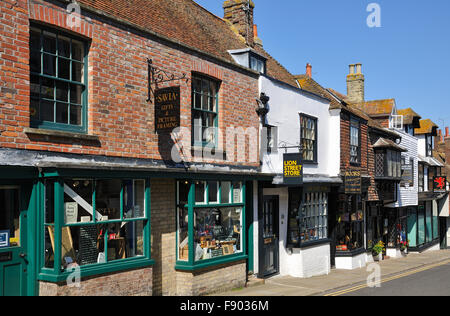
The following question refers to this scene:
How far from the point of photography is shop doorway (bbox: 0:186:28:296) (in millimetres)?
8141

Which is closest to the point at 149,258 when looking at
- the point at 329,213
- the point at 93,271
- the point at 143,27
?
the point at 93,271

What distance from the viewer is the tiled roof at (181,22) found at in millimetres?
11070

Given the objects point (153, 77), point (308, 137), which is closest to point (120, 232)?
point (153, 77)

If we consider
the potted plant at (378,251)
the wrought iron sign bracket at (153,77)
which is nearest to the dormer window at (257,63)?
the wrought iron sign bracket at (153,77)

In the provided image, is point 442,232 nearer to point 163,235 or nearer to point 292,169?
point 292,169

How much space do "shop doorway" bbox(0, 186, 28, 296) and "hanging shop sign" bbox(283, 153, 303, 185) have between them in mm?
8416

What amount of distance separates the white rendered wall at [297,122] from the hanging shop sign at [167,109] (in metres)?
5.01

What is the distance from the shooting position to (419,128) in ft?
109

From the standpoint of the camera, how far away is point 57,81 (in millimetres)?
8820

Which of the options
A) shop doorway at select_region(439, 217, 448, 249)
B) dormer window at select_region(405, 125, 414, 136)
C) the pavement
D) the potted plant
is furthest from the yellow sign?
shop doorway at select_region(439, 217, 448, 249)

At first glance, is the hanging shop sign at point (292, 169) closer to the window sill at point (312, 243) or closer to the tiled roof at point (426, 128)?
the window sill at point (312, 243)

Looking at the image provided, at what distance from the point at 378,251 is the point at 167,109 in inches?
645

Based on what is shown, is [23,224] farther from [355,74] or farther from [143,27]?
[355,74]
